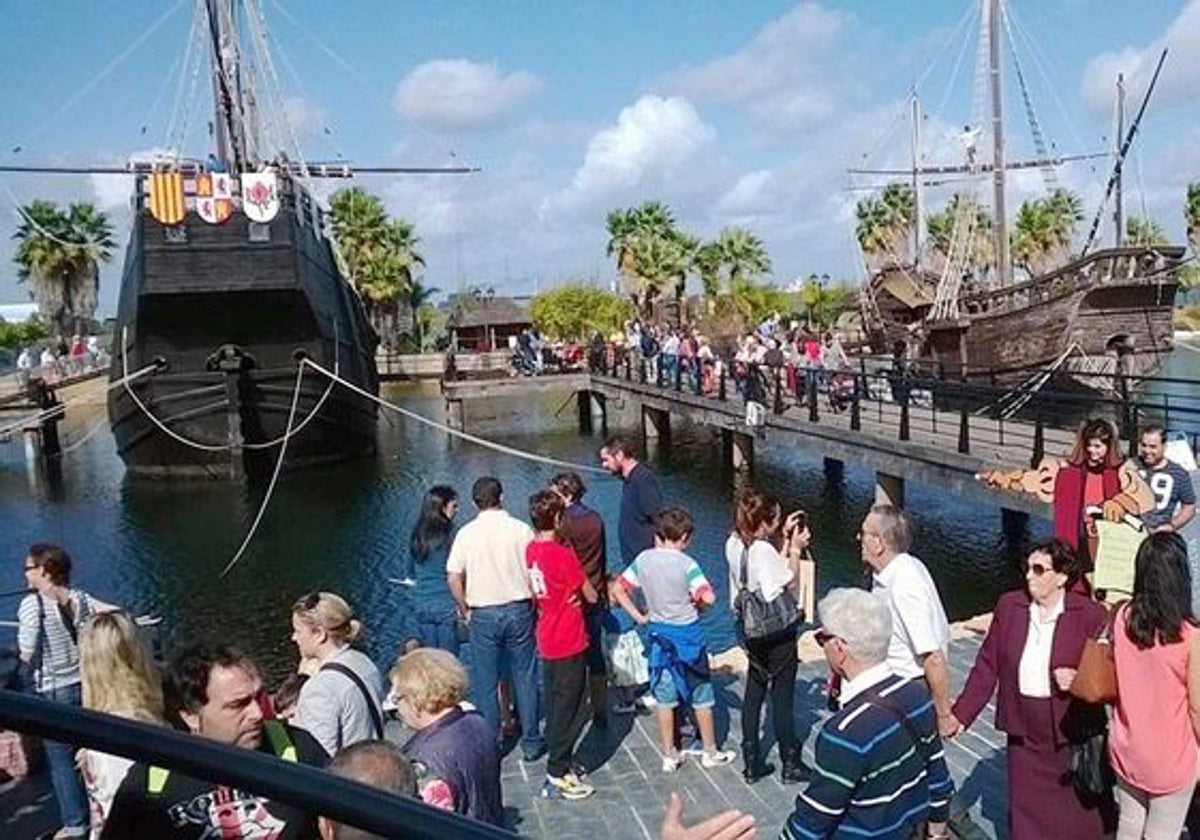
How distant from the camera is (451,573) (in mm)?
5980

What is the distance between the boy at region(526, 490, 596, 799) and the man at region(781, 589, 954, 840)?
254 cm

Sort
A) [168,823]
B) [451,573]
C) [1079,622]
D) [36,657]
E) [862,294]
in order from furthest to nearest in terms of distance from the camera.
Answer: [862,294], [451,573], [36,657], [1079,622], [168,823]

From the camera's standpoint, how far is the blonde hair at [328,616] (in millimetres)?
4195

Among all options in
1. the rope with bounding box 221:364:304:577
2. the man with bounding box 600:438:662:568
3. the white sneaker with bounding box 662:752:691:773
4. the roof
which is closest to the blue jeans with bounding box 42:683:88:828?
the white sneaker with bounding box 662:752:691:773

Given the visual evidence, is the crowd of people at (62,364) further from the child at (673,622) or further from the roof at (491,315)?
the child at (673,622)

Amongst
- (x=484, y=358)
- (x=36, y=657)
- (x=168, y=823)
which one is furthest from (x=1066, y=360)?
(x=168, y=823)

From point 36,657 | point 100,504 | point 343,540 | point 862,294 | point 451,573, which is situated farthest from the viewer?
point 862,294

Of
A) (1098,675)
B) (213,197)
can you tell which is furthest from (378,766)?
(213,197)

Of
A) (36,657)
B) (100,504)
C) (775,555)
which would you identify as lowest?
(100,504)

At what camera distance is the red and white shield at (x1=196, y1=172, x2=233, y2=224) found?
74.2 ft

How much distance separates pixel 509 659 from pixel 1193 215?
249ft

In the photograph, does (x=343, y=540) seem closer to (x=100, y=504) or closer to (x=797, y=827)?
(x=100, y=504)

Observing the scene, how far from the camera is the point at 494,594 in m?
5.83

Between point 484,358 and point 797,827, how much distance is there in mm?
36651
